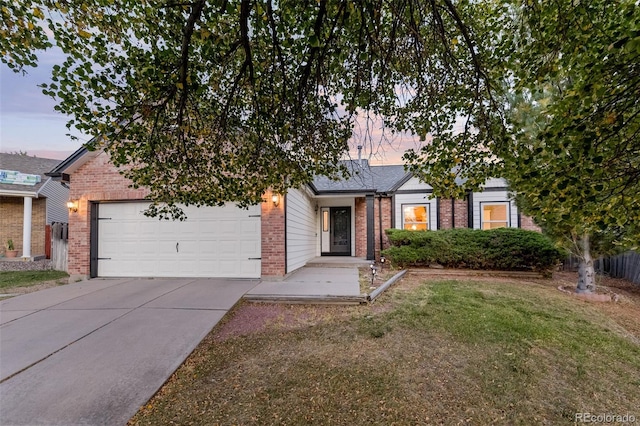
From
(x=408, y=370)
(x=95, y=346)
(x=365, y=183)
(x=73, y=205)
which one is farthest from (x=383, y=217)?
(x=73, y=205)

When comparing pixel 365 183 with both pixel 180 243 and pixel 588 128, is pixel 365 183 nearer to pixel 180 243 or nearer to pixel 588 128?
pixel 180 243

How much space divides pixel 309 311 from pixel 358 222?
7.79 m

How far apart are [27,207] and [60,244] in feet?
19.2

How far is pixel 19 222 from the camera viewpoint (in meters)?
14.0

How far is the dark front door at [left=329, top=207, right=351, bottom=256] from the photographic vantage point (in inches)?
513

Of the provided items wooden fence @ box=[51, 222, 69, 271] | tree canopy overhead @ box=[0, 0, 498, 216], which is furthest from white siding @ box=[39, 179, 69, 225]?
tree canopy overhead @ box=[0, 0, 498, 216]

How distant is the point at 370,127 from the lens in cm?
387

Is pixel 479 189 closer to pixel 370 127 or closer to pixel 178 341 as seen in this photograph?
pixel 370 127

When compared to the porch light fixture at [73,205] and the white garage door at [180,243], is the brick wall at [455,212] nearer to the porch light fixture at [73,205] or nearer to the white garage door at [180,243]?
the white garage door at [180,243]

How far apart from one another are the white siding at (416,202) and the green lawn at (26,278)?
35.4ft

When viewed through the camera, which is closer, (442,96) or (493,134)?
(493,134)

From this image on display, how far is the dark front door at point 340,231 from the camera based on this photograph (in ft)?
42.7

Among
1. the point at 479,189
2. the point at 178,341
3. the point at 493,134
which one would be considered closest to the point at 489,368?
the point at 479,189

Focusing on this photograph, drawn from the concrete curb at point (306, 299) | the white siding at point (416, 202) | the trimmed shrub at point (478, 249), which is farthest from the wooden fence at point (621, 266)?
the concrete curb at point (306, 299)
